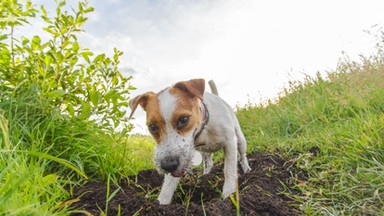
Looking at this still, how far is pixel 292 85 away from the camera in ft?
28.3

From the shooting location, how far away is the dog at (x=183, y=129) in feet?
10.2

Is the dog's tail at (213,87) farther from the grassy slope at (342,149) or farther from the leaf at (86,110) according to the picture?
the leaf at (86,110)

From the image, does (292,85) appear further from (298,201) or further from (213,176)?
(298,201)

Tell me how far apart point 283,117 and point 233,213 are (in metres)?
4.43

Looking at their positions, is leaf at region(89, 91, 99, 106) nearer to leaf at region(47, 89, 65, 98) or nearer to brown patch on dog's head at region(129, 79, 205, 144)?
leaf at region(47, 89, 65, 98)

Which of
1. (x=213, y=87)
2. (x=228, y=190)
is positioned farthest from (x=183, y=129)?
(x=213, y=87)

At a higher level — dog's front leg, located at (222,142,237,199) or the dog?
the dog

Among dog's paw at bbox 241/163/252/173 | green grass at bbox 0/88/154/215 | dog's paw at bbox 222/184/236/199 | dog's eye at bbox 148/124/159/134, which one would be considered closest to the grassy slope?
dog's paw at bbox 241/163/252/173

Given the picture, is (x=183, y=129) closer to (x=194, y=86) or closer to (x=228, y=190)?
(x=194, y=86)

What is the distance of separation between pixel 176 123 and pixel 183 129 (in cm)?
9

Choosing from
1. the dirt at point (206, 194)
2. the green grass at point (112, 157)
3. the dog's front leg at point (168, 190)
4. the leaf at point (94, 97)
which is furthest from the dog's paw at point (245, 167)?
the leaf at point (94, 97)

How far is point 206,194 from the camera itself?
3588 millimetres

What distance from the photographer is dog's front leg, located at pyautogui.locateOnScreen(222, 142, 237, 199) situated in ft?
11.1

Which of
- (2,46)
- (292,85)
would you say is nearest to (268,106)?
(292,85)
